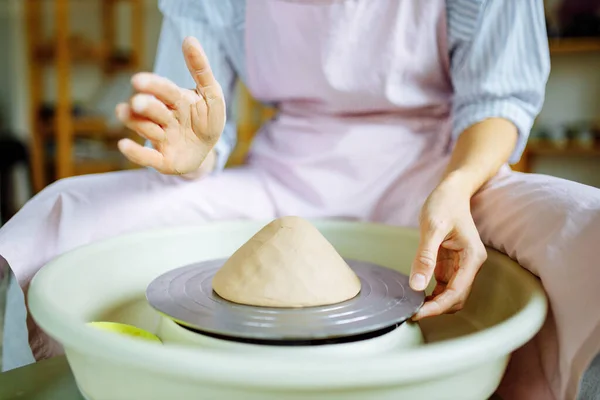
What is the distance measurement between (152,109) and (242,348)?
24 centimetres

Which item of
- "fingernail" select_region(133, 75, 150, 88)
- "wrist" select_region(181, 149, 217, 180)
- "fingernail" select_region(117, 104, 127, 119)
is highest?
"fingernail" select_region(133, 75, 150, 88)

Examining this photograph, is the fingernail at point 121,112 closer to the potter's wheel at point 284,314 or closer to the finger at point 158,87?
the finger at point 158,87

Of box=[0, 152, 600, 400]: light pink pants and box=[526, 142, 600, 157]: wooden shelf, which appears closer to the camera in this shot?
box=[0, 152, 600, 400]: light pink pants

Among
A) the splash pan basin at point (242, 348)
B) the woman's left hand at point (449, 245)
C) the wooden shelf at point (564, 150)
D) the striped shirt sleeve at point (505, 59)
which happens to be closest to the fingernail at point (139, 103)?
the splash pan basin at point (242, 348)

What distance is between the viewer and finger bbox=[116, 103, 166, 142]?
525mm

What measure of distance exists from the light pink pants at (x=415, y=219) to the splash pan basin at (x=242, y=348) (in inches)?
1.5

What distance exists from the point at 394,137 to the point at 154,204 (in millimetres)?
368

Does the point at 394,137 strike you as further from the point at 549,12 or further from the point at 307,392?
the point at 549,12

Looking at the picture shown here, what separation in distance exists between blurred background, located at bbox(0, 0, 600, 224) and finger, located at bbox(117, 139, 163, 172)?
2.57m

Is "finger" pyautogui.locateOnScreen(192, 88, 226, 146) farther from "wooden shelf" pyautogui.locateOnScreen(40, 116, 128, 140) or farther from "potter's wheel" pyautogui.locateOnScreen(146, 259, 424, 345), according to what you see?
"wooden shelf" pyautogui.locateOnScreen(40, 116, 128, 140)

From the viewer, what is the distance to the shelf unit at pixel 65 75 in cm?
347

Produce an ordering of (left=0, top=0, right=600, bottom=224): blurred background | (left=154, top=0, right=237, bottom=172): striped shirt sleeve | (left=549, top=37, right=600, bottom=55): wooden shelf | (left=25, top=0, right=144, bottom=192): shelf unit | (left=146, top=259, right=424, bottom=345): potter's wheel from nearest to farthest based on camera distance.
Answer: (left=146, top=259, right=424, bottom=345): potter's wheel → (left=154, top=0, right=237, bottom=172): striped shirt sleeve → (left=549, top=37, right=600, bottom=55): wooden shelf → (left=0, top=0, right=600, bottom=224): blurred background → (left=25, top=0, right=144, bottom=192): shelf unit

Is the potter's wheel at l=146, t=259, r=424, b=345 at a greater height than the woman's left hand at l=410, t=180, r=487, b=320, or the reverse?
the woman's left hand at l=410, t=180, r=487, b=320

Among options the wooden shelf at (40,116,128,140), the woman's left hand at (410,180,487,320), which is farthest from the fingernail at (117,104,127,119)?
the wooden shelf at (40,116,128,140)
